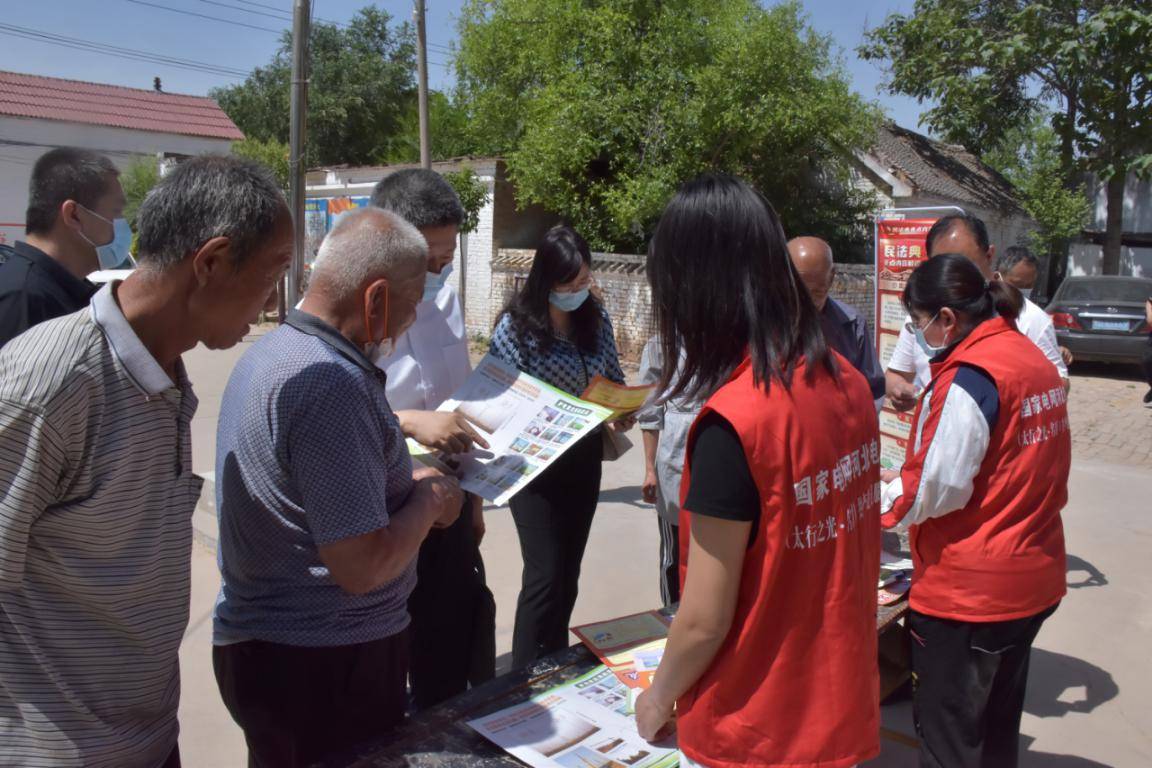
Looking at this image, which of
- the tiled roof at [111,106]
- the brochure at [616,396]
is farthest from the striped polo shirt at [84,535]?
the tiled roof at [111,106]

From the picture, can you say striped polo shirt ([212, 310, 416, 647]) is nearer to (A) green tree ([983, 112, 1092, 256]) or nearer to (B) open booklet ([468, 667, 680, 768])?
(B) open booklet ([468, 667, 680, 768])

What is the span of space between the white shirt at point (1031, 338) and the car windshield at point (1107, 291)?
10285mm

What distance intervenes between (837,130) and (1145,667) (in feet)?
42.3

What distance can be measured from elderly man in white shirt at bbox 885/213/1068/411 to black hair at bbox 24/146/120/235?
3110 millimetres

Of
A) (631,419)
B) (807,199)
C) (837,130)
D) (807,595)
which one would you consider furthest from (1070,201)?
(807,595)

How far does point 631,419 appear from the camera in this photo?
307 centimetres

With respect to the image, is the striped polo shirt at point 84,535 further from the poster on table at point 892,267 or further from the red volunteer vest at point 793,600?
the poster on table at point 892,267

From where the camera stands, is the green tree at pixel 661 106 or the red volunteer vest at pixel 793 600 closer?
the red volunteer vest at pixel 793 600

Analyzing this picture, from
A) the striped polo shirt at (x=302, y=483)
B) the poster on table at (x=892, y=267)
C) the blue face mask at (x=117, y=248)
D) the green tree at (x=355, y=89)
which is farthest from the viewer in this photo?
the green tree at (x=355, y=89)

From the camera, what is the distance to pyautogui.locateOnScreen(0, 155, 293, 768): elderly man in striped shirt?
4.00 feet

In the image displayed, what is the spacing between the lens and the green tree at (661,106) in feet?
46.8

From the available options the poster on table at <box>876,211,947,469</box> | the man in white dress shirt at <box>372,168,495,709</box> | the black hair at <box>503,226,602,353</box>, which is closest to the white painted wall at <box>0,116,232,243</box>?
the poster on table at <box>876,211,947,469</box>

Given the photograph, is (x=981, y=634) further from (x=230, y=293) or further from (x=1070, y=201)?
(x=1070, y=201)

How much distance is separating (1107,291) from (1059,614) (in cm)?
1058
